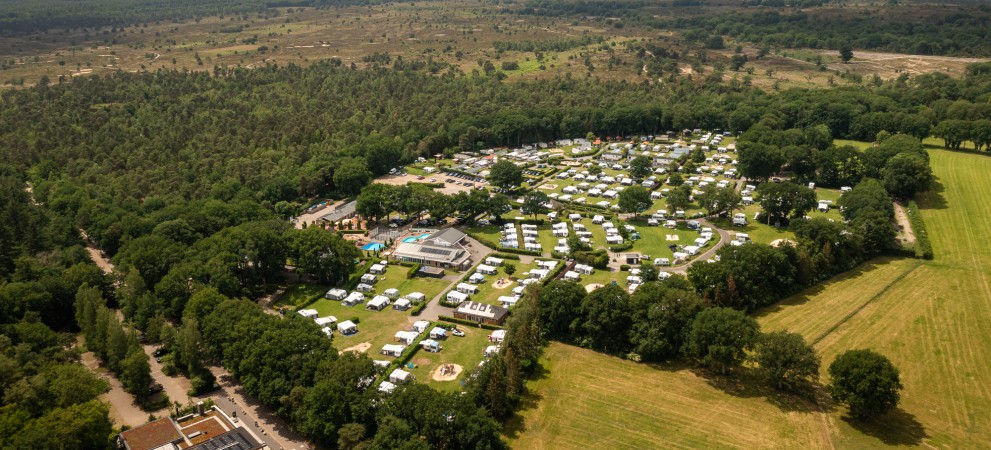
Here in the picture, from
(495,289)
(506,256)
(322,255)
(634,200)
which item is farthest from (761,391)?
(322,255)

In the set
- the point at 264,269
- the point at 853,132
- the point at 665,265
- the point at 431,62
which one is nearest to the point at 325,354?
the point at 264,269

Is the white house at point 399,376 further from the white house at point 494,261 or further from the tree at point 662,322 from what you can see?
the white house at point 494,261

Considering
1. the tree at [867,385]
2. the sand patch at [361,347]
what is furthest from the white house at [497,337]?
the tree at [867,385]

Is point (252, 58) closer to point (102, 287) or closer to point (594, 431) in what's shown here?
point (102, 287)

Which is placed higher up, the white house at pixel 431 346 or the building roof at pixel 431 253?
the building roof at pixel 431 253

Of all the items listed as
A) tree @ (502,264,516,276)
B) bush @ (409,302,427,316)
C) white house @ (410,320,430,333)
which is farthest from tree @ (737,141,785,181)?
white house @ (410,320,430,333)
